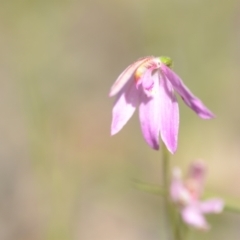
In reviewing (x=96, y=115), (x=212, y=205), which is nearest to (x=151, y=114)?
(x=212, y=205)

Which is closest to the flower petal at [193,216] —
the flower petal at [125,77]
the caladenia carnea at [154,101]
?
the caladenia carnea at [154,101]

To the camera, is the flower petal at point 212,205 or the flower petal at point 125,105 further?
the flower petal at point 212,205

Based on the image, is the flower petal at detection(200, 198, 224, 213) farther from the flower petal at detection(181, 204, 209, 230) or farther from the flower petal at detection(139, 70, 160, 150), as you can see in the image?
the flower petal at detection(139, 70, 160, 150)

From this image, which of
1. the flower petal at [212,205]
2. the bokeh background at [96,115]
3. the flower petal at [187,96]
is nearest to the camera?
the flower petal at [187,96]

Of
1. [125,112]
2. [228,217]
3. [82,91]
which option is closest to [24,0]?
[82,91]

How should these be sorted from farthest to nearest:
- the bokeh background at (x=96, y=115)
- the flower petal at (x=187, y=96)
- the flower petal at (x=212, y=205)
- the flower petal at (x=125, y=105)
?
the bokeh background at (x=96, y=115), the flower petal at (x=212, y=205), the flower petal at (x=125, y=105), the flower petal at (x=187, y=96)

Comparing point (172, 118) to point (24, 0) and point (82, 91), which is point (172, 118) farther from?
point (24, 0)

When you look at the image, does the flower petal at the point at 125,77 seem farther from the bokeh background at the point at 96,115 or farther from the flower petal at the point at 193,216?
the bokeh background at the point at 96,115

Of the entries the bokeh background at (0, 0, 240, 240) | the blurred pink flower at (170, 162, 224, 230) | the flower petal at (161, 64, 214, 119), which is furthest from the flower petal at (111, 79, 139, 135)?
the bokeh background at (0, 0, 240, 240)
